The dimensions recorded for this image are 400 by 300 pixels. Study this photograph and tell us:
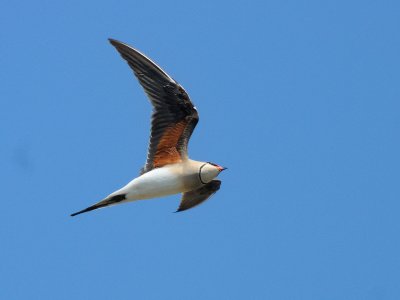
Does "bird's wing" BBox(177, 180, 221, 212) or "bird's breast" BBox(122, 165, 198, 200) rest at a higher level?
"bird's wing" BBox(177, 180, 221, 212)

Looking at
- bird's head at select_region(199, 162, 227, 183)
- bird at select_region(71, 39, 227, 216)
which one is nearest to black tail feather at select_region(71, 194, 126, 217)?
bird at select_region(71, 39, 227, 216)

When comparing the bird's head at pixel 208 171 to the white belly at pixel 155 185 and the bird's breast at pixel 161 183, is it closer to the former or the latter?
the bird's breast at pixel 161 183

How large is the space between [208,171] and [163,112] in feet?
4.44

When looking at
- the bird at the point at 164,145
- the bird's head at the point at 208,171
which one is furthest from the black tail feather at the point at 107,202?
the bird's head at the point at 208,171

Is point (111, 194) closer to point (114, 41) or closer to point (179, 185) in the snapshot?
point (179, 185)

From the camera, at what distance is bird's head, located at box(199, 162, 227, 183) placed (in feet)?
65.5

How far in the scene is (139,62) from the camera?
63.1 feet

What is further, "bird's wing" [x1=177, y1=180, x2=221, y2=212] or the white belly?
"bird's wing" [x1=177, y1=180, x2=221, y2=212]

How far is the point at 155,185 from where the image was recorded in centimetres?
1955

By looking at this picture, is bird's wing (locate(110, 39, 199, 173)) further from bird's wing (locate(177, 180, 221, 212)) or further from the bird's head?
bird's wing (locate(177, 180, 221, 212))

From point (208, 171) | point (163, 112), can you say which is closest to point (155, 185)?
point (208, 171)

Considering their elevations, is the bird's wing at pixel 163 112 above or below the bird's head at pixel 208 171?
above

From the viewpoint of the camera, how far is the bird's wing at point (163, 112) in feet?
63.2

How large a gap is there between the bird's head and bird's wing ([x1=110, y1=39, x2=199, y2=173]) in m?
0.40
